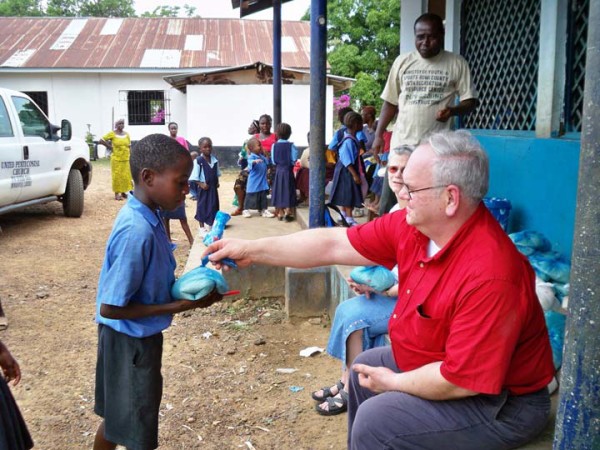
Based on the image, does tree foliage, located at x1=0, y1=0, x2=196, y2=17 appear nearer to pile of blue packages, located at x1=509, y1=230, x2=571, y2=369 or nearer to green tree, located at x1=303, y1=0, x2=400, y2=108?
green tree, located at x1=303, y1=0, x2=400, y2=108

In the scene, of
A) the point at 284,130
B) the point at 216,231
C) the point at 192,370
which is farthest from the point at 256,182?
the point at 216,231

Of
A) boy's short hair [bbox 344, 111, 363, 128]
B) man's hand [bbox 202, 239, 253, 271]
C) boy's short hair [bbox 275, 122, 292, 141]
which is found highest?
boy's short hair [bbox 344, 111, 363, 128]

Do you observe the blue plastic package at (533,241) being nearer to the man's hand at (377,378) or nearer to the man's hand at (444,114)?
the man's hand at (444,114)

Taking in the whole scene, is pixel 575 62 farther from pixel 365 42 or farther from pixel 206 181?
pixel 365 42

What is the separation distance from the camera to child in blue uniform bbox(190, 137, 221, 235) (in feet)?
24.1

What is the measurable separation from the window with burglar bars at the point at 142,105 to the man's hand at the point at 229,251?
718 inches

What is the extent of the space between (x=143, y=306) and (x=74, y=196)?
8051 mm

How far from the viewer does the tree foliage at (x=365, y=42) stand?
72.6 ft

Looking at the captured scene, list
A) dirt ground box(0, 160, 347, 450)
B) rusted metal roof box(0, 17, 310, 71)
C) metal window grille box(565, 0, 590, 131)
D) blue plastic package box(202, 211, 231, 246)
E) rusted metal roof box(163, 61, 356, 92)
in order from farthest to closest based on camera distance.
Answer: rusted metal roof box(0, 17, 310, 71) → rusted metal roof box(163, 61, 356, 92) → metal window grille box(565, 0, 590, 131) → dirt ground box(0, 160, 347, 450) → blue plastic package box(202, 211, 231, 246)

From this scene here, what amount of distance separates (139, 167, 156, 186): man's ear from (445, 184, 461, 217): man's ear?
3.65ft

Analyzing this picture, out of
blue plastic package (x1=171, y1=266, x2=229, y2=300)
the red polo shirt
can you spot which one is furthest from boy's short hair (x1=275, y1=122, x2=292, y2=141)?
the red polo shirt

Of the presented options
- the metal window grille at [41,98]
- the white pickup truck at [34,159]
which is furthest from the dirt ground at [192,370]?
the metal window grille at [41,98]

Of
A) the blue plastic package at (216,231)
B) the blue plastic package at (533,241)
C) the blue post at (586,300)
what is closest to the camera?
the blue post at (586,300)

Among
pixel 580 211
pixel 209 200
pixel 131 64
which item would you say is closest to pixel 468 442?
pixel 580 211
